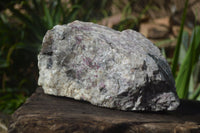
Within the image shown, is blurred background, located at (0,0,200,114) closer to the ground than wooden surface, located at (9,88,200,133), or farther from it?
farther from it

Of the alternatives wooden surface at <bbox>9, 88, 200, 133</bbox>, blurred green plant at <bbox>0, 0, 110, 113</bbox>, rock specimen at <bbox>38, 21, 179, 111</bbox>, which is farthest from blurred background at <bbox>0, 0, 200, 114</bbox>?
wooden surface at <bbox>9, 88, 200, 133</bbox>

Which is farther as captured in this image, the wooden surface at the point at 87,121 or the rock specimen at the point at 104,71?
the rock specimen at the point at 104,71

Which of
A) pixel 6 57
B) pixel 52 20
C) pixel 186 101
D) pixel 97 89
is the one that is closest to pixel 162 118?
pixel 97 89

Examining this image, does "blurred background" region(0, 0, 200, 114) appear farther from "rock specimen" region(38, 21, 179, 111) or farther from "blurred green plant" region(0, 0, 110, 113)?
"rock specimen" region(38, 21, 179, 111)

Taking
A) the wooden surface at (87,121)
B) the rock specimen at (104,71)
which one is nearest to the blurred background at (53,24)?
the rock specimen at (104,71)

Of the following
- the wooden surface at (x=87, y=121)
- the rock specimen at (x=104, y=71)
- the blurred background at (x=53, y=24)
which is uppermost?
the blurred background at (x=53, y=24)

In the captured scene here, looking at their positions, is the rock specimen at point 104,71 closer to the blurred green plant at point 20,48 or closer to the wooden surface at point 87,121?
the wooden surface at point 87,121

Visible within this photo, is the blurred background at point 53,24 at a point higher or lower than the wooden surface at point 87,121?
higher
